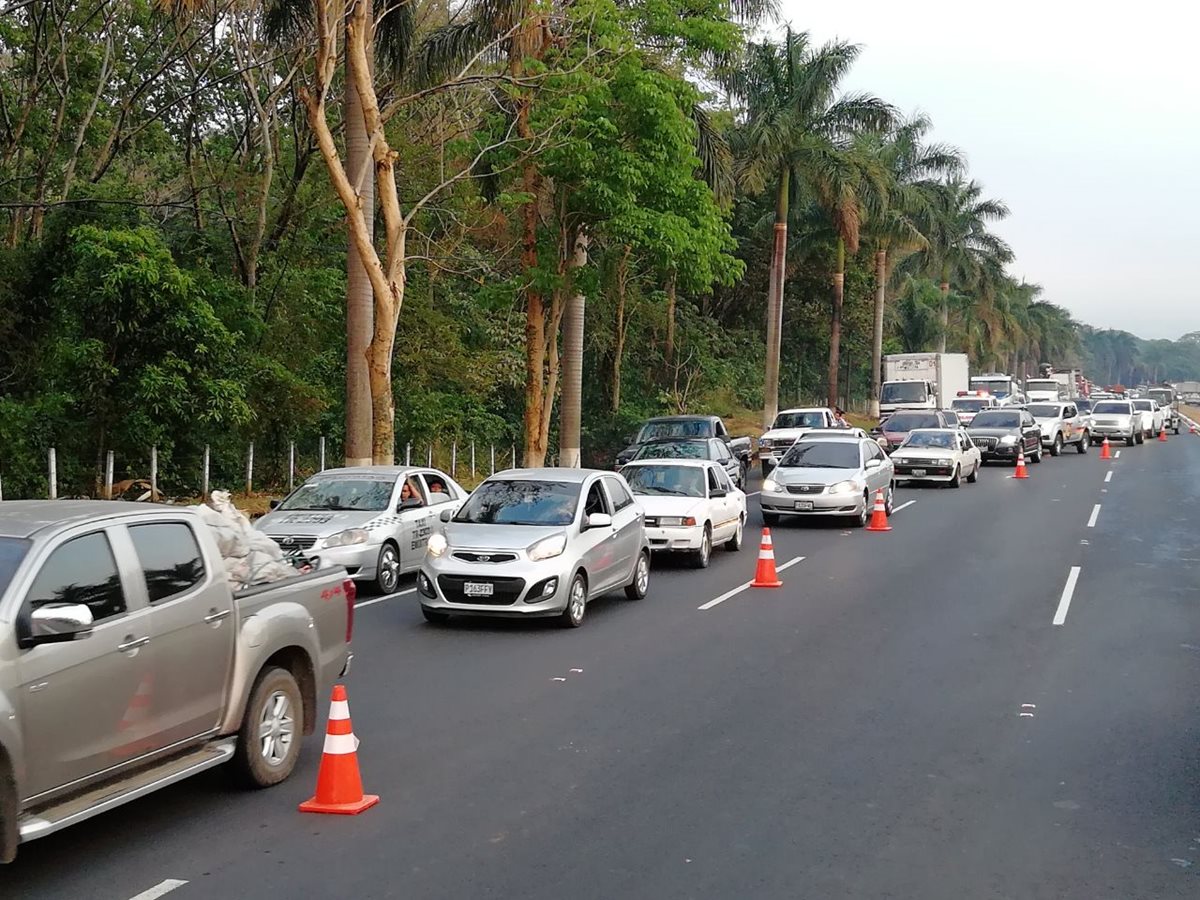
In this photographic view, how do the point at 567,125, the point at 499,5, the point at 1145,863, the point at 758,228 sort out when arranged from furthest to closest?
the point at 758,228 → the point at 567,125 → the point at 499,5 → the point at 1145,863

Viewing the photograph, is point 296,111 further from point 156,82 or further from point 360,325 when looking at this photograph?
point 360,325

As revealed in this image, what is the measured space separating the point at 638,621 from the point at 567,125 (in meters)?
14.3

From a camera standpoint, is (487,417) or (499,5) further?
(487,417)

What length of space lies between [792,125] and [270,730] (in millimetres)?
40335

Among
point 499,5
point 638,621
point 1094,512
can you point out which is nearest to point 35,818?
point 638,621

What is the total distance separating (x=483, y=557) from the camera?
44.9 feet

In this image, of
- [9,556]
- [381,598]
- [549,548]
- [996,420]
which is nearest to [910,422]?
[996,420]

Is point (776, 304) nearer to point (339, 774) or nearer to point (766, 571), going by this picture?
point (766, 571)

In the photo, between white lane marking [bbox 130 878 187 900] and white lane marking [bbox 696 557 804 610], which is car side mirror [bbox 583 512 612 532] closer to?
white lane marking [bbox 696 557 804 610]

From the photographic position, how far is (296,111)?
103ft

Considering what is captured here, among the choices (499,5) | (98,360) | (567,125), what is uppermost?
(499,5)

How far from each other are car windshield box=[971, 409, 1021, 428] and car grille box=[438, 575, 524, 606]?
31820 mm

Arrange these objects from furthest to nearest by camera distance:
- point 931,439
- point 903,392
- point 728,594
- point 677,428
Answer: point 903,392
point 931,439
point 677,428
point 728,594

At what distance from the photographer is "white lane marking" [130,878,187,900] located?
20.2 ft
